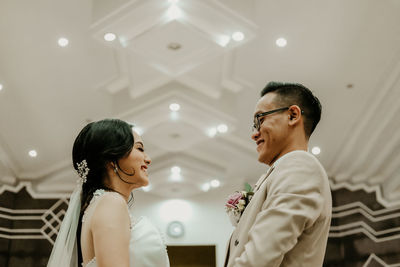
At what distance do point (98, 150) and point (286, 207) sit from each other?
109 cm

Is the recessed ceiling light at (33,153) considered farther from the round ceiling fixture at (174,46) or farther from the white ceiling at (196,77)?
the round ceiling fixture at (174,46)

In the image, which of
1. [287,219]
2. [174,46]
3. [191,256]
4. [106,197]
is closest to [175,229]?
[191,256]

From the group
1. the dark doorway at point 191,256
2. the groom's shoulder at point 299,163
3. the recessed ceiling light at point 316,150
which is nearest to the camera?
the groom's shoulder at point 299,163

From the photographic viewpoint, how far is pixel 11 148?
8.39m

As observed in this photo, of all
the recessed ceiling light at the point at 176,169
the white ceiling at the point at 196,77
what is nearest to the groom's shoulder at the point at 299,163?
the white ceiling at the point at 196,77

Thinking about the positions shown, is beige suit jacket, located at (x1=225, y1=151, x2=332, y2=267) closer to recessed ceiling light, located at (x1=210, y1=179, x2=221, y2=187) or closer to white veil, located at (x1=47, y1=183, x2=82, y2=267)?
white veil, located at (x1=47, y1=183, x2=82, y2=267)

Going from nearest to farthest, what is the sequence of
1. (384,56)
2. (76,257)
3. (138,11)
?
(76,257), (138,11), (384,56)

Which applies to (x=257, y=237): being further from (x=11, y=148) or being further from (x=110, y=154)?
(x=11, y=148)

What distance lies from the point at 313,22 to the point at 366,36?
699mm

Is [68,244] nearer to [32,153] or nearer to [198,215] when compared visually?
[32,153]

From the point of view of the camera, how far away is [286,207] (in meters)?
1.63

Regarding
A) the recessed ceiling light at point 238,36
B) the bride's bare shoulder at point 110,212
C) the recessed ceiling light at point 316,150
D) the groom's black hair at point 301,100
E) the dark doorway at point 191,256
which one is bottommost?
the bride's bare shoulder at point 110,212

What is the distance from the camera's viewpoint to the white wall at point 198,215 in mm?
Answer: 9367

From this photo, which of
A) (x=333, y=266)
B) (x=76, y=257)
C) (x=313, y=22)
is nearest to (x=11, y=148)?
(x=313, y=22)
